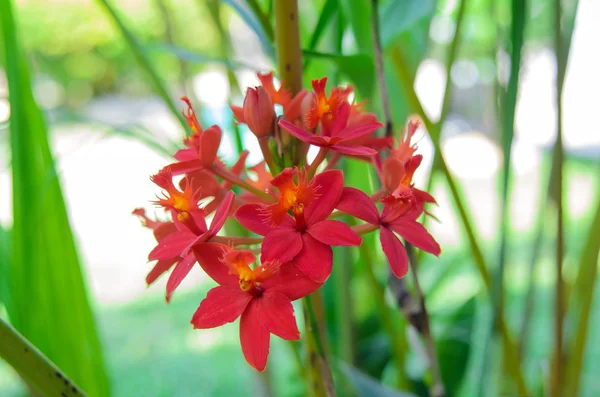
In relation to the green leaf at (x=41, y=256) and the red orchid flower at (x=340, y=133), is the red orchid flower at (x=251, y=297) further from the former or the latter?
the green leaf at (x=41, y=256)

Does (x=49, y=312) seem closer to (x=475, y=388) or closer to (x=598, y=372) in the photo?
(x=475, y=388)

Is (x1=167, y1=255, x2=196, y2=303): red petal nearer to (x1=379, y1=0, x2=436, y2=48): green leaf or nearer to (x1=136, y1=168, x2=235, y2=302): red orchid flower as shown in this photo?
(x1=136, y1=168, x2=235, y2=302): red orchid flower

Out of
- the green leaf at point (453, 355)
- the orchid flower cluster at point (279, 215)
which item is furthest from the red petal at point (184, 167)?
the green leaf at point (453, 355)

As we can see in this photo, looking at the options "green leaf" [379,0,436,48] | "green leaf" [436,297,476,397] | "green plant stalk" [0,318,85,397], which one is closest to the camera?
"green plant stalk" [0,318,85,397]

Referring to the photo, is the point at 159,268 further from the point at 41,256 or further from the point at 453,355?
the point at 453,355

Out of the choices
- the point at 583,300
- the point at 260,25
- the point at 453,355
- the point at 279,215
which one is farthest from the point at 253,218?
the point at 453,355

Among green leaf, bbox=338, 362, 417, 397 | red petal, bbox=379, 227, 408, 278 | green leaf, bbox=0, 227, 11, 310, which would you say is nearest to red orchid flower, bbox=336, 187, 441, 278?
red petal, bbox=379, 227, 408, 278
